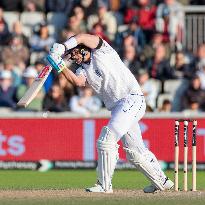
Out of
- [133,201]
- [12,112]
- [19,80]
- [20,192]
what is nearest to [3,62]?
[19,80]

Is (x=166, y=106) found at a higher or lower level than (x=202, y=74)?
lower

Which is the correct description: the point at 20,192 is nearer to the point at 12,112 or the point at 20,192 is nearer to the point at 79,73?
the point at 79,73

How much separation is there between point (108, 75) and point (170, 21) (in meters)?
8.90

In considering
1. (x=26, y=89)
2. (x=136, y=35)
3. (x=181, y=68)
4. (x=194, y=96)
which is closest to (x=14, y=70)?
(x=26, y=89)

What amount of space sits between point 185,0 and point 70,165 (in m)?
5.68

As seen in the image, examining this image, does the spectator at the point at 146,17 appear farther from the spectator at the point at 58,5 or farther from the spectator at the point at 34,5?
the spectator at the point at 34,5

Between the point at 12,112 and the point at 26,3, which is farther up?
the point at 26,3

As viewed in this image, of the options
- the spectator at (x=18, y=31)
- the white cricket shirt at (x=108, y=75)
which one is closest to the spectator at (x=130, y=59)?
the spectator at (x=18, y=31)

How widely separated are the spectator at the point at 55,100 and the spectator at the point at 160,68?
2.04 m

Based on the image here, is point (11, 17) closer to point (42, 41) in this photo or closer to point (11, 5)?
point (11, 5)

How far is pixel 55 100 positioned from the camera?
19109mm

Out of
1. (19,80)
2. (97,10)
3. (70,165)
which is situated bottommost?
(70,165)

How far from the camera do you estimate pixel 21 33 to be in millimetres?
Answer: 21094

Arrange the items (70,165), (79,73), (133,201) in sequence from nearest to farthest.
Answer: (133,201)
(79,73)
(70,165)
